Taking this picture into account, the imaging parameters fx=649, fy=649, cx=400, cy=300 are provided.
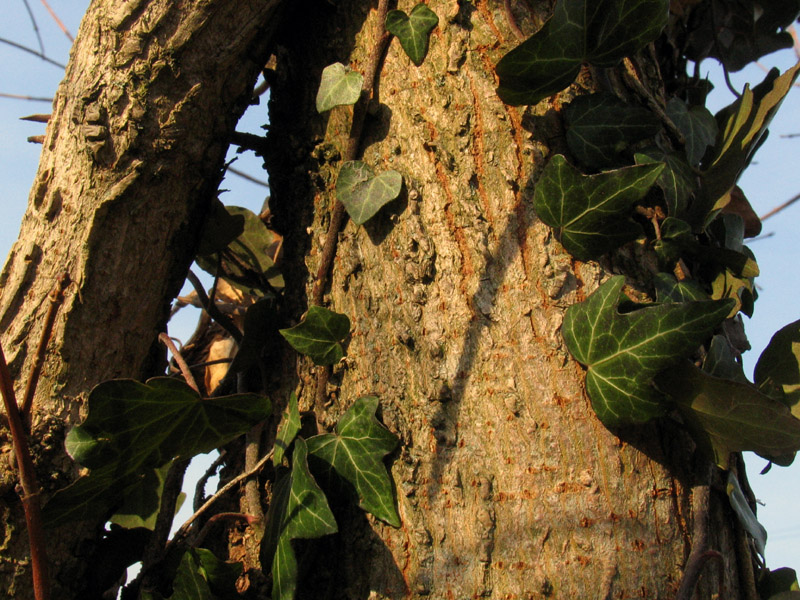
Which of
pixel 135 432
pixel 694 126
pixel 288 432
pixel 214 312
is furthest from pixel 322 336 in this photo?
pixel 694 126

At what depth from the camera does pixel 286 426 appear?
77 centimetres

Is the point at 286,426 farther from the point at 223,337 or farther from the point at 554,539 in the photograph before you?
the point at 223,337

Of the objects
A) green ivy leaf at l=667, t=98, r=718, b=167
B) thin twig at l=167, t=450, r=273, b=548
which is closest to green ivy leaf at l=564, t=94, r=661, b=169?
green ivy leaf at l=667, t=98, r=718, b=167

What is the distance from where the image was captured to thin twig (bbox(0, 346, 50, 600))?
2.24 ft

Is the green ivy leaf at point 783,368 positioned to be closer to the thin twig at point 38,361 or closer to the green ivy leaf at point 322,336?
the green ivy leaf at point 322,336

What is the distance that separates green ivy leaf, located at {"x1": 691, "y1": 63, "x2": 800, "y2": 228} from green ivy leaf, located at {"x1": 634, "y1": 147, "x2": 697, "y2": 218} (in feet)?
0.06

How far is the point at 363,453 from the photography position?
0.72 meters

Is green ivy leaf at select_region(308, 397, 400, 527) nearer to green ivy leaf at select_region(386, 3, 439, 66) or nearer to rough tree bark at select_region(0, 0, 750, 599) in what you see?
rough tree bark at select_region(0, 0, 750, 599)

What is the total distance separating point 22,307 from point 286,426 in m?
0.35

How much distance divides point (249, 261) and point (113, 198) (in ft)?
1.38

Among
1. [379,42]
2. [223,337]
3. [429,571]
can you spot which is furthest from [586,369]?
[223,337]

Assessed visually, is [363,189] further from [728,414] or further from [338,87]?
[728,414]

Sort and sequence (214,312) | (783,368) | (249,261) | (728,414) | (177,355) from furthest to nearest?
(249,261)
(214,312)
(177,355)
(783,368)
(728,414)

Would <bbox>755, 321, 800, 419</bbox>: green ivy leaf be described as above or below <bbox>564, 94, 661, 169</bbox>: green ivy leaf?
below
